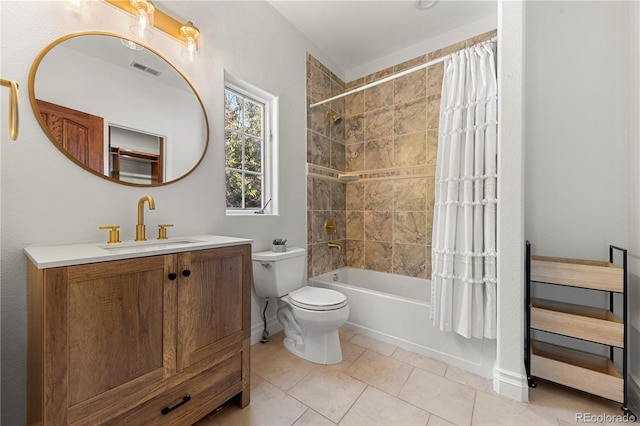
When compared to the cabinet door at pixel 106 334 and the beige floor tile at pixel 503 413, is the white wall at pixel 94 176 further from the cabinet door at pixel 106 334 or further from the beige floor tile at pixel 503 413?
the beige floor tile at pixel 503 413

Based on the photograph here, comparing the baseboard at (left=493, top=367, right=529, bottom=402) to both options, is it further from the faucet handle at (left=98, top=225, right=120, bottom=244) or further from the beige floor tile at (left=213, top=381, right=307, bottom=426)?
the faucet handle at (left=98, top=225, right=120, bottom=244)

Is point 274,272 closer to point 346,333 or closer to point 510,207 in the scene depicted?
point 346,333

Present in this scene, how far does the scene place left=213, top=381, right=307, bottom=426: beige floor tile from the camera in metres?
1.27

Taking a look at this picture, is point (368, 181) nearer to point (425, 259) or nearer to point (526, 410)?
point (425, 259)

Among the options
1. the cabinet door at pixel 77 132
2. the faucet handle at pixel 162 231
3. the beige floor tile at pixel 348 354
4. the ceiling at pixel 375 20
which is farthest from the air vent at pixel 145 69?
the beige floor tile at pixel 348 354

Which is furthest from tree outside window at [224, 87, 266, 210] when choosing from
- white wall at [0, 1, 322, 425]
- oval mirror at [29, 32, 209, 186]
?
oval mirror at [29, 32, 209, 186]

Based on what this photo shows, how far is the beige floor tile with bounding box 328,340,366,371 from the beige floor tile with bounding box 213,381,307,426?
41cm

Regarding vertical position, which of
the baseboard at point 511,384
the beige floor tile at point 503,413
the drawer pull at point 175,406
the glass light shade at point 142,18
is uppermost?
the glass light shade at point 142,18

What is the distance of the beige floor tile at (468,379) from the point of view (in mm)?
1525

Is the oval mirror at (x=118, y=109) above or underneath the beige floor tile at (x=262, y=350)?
above

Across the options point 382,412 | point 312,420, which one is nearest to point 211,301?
point 312,420

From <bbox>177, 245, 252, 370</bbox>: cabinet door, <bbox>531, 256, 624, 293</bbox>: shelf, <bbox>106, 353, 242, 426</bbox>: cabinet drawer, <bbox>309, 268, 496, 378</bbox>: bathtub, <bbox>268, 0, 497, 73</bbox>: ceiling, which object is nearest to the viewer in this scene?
<bbox>106, 353, 242, 426</bbox>: cabinet drawer

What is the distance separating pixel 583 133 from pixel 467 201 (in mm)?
881

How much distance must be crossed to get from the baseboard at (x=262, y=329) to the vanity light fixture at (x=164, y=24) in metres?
1.94
